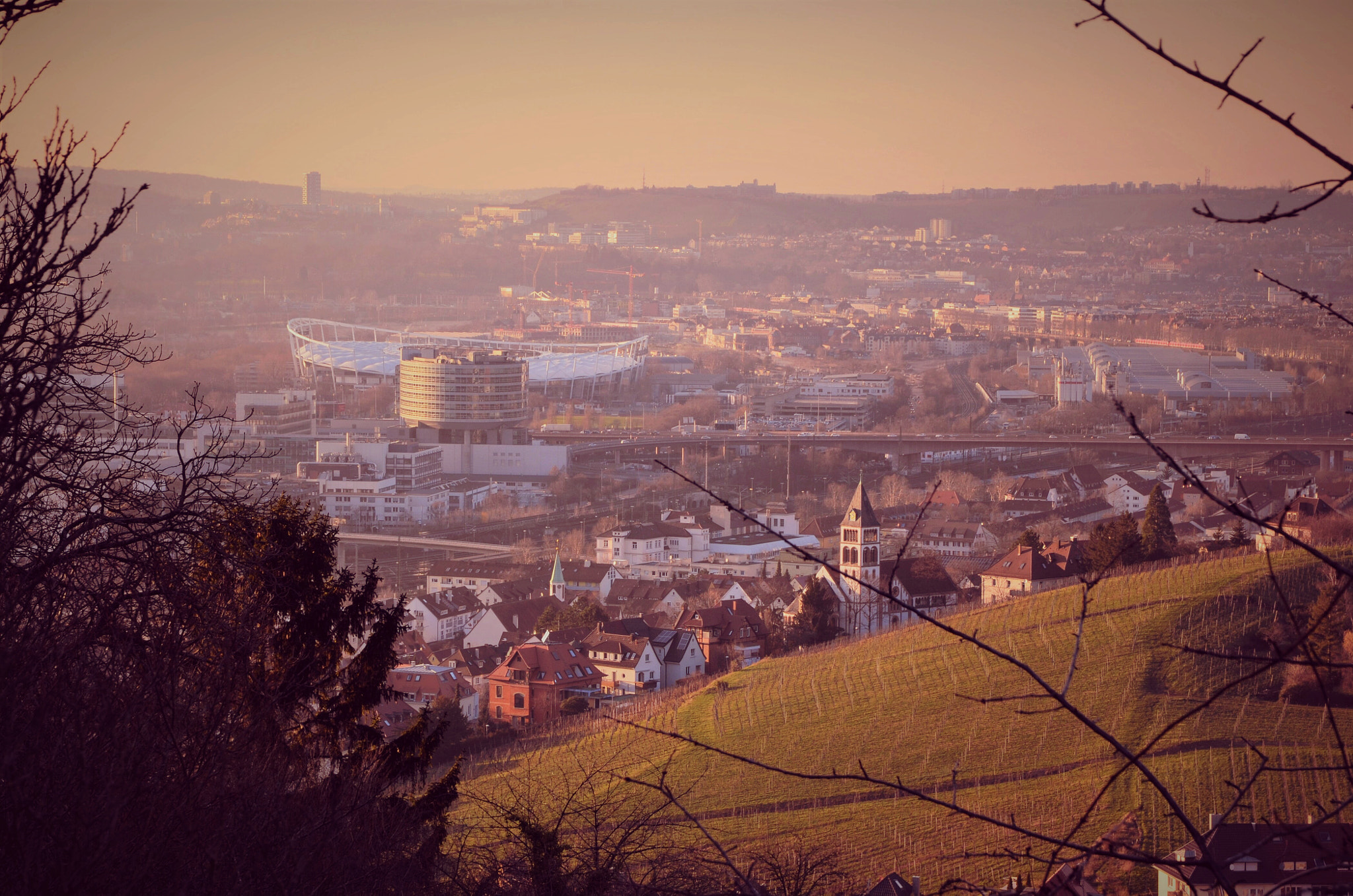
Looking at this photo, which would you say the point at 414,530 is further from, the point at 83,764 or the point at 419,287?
the point at 419,287

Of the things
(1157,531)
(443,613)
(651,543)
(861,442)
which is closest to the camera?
(1157,531)

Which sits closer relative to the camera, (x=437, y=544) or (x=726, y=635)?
(x=726, y=635)

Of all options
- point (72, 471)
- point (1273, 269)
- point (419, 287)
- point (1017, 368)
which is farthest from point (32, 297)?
point (419, 287)

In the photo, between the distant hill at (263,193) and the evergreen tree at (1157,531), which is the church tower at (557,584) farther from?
the distant hill at (263,193)

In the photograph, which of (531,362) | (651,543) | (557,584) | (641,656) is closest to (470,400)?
(531,362)

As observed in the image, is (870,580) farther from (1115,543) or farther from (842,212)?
(842,212)

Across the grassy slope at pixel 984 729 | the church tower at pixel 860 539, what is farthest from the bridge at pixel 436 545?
the grassy slope at pixel 984 729
